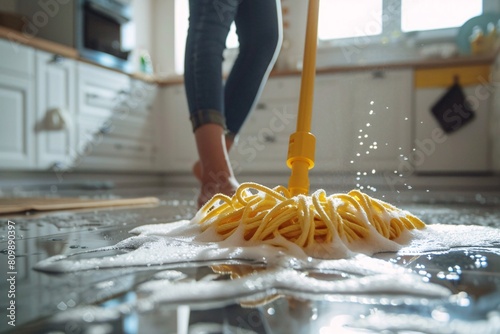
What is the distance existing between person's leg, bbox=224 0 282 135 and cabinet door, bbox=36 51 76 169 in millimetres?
1667

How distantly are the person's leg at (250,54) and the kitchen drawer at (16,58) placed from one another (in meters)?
1.57

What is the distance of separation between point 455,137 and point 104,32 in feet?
7.21

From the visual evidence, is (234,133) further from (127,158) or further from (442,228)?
(127,158)

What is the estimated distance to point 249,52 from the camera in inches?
41.9

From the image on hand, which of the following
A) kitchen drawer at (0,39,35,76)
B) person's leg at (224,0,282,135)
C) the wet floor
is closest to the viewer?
the wet floor

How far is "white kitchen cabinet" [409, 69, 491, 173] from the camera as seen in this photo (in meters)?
2.62

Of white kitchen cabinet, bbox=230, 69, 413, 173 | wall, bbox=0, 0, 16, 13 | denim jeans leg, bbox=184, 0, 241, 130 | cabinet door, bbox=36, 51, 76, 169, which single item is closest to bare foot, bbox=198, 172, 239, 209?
denim jeans leg, bbox=184, 0, 241, 130

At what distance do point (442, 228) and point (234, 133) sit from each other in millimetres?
517

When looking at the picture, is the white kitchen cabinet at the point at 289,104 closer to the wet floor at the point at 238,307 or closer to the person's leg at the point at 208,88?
the person's leg at the point at 208,88

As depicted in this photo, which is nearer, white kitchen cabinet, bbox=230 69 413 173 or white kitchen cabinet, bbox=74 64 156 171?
white kitchen cabinet, bbox=230 69 413 173

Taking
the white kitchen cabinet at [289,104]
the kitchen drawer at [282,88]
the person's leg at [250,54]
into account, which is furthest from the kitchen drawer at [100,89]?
the person's leg at [250,54]

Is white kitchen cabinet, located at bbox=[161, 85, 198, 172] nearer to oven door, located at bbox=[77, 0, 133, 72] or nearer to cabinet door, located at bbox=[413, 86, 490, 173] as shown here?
oven door, located at bbox=[77, 0, 133, 72]

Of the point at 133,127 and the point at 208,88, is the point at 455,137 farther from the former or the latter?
the point at 208,88

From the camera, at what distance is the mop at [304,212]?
1.83 ft
